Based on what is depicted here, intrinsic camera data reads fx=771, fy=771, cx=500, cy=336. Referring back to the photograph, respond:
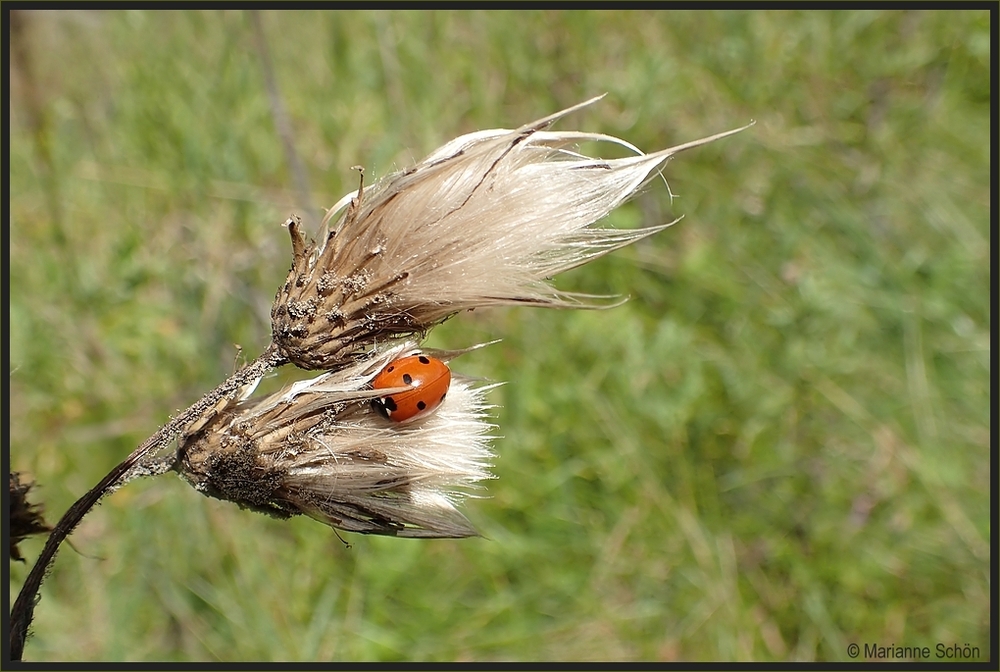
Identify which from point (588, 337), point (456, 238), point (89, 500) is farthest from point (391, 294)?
Result: point (588, 337)

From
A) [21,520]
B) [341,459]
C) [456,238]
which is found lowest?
[341,459]

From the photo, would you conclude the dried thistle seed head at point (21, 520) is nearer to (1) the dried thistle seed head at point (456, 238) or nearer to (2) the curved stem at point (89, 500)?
(2) the curved stem at point (89, 500)

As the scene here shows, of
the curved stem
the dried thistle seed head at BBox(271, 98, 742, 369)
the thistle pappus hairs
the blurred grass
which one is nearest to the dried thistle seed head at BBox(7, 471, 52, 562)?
the curved stem

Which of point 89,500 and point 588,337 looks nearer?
point 89,500

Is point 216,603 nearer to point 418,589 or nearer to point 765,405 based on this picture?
point 418,589

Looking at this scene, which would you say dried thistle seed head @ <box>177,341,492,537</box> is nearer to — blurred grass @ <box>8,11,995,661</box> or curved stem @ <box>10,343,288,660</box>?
curved stem @ <box>10,343,288,660</box>

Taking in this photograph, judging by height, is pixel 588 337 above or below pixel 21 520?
below

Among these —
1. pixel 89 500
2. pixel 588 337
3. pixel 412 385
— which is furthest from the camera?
pixel 588 337

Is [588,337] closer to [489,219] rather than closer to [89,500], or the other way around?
[489,219]
